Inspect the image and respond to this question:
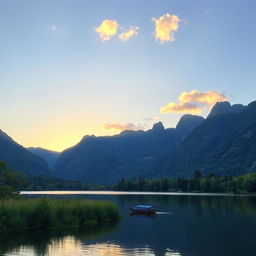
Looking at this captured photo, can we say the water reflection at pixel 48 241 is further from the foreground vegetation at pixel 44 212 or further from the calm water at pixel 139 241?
the foreground vegetation at pixel 44 212

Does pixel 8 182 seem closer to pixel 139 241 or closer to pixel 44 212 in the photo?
pixel 44 212

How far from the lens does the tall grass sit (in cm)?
5988

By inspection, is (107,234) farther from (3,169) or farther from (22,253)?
(3,169)

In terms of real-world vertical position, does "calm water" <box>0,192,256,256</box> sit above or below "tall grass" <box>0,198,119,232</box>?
→ below

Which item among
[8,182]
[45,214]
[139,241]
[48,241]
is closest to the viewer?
[48,241]

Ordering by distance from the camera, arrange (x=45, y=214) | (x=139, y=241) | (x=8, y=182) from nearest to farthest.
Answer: (x=139, y=241)
(x=45, y=214)
(x=8, y=182)

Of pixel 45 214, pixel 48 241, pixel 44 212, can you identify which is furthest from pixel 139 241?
pixel 44 212

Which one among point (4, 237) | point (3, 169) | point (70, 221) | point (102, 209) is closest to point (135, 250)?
point (4, 237)

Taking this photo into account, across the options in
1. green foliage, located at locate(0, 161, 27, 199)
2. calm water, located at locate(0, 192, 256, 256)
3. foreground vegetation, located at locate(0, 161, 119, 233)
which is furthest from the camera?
green foliage, located at locate(0, 161, 27, 199)

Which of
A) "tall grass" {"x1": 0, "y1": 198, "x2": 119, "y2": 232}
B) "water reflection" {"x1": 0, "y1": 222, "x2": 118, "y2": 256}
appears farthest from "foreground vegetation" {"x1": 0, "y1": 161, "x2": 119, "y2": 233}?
"water reflection" {"x1": 0, "y1": 222, "x2": 118, "y2": 256}

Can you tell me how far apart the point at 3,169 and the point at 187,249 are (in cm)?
4783

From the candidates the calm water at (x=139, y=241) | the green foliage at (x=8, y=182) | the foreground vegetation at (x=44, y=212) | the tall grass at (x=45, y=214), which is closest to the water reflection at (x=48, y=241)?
the calm water at (x=139, y=241)

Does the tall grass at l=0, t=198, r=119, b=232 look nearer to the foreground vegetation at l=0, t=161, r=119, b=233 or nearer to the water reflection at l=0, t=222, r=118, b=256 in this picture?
the foreground vegetation at l=0, t=161, r=119, b=233

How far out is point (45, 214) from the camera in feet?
210
